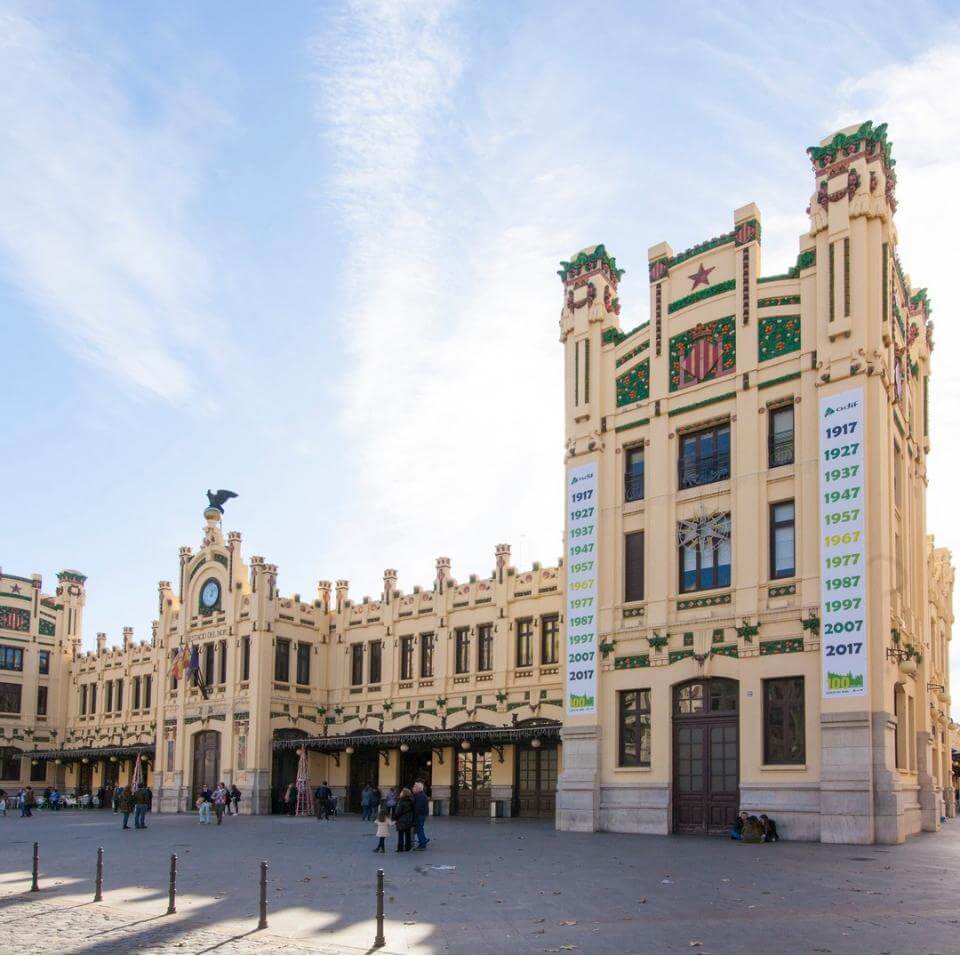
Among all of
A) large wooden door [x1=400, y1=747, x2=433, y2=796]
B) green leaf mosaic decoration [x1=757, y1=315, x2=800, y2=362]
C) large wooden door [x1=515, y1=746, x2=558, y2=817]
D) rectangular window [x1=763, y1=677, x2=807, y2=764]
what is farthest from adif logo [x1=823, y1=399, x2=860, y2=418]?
large wooden door [x1=400, y1=747, x2=433, y2=796]

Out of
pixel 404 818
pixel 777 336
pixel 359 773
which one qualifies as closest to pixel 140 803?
pixel 404 818

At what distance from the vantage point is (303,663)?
50188 millimetres

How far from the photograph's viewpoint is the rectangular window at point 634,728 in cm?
3042

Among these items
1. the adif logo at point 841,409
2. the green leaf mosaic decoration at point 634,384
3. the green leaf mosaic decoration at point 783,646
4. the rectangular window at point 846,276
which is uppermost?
the rectangular window at point 846,276

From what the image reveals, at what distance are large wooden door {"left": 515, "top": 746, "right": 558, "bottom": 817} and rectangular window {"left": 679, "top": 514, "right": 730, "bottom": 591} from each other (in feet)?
39.1

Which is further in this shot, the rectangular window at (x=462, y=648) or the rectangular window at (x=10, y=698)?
the rectangular window at (x=10, y=698)

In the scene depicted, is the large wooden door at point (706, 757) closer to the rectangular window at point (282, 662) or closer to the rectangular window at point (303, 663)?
the rectangular window at point (282, 662)

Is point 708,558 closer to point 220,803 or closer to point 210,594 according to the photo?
point 220,803

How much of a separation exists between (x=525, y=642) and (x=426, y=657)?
563 cm

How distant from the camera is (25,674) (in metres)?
64.6

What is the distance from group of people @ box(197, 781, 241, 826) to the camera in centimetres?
3947

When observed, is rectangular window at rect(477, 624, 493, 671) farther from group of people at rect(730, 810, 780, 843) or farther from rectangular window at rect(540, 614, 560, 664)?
group of people at rect(730, 810, 780, 843)

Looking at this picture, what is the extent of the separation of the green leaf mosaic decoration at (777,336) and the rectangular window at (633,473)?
4811 mm

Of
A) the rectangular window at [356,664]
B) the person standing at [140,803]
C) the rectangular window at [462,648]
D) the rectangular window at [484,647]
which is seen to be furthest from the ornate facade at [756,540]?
the rectangular window at [356,664]
